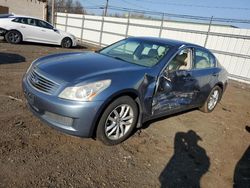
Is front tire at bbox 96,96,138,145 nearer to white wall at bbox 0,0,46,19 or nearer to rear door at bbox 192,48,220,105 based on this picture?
rear door at bbox 192,48,220,105

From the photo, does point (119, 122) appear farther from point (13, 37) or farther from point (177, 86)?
point (13, 37)

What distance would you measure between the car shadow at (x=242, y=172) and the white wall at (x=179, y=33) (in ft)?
24.2

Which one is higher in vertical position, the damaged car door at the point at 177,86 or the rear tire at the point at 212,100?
the damaged car door at the point at 177,86

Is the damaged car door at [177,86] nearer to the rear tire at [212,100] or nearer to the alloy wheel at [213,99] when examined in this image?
the rear tire at [212,100]

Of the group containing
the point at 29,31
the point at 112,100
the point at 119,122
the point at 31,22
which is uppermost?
the point at 112,100

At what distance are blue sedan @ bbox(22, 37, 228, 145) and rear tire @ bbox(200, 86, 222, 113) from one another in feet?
2.59

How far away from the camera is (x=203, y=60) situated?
5504mm

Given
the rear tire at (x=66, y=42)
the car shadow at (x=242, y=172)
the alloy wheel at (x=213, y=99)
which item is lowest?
the rear tire at (x=66, y=42)

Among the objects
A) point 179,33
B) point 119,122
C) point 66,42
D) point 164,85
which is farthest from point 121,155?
point 66,42

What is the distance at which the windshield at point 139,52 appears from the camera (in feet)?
14.4

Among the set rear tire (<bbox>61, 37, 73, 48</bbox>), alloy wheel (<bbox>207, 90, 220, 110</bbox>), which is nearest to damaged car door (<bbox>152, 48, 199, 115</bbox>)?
alloy wheel (<bbox>207, 90, 220, 110</bbox>)

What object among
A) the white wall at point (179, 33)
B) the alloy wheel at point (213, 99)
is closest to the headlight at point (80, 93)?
the alloy wheel at point (213, 99)

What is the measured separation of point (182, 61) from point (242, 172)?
2.15m

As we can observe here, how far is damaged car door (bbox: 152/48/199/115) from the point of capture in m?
4.18
